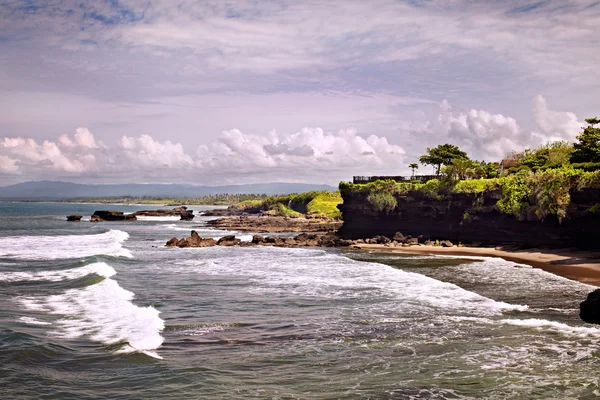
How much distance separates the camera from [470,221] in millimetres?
52844

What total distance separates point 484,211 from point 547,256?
448 inches

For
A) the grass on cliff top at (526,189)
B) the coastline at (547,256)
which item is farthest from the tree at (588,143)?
the coastline at (547,256)

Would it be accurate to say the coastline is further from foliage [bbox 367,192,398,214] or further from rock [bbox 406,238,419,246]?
foliage [bbox 367,192,398,214]

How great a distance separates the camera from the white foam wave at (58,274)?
2983 cm

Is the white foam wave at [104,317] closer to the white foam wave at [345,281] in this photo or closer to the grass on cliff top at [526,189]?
the white foam wave at [345,281]

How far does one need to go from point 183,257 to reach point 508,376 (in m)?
33.4

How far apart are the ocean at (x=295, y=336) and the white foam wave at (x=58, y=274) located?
8.4 inches

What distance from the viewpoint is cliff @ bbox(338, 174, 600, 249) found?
41438mm

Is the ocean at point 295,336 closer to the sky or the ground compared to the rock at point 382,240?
closer to the ground

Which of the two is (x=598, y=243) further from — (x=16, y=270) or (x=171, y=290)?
(x=16, y=270)

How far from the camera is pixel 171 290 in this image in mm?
26641

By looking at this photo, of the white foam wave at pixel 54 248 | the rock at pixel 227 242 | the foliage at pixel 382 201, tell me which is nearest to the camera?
the white foam wave at pixel 54 248

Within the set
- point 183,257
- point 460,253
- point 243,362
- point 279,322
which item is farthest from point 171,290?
point 460,253

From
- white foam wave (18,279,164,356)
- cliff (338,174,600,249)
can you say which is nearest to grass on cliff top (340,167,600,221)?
cliff (338,174,600,249)
